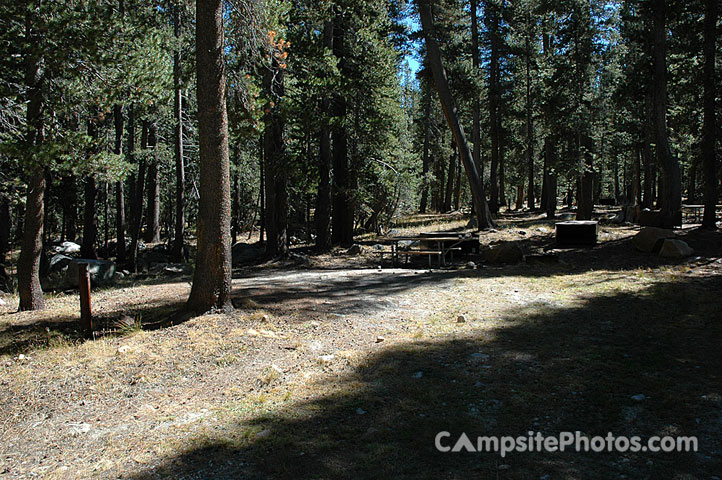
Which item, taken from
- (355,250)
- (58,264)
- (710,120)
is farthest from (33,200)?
(710,120)

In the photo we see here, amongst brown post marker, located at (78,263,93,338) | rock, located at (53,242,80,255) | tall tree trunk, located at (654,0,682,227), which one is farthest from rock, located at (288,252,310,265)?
rock, located at (53,242,80,255)

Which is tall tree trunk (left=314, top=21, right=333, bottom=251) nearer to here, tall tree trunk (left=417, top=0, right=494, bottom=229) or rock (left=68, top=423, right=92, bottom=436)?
tall tree trunk (left=417, top=0, right=494, bottom=229)

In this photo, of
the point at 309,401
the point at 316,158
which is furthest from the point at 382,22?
the point at 309,401

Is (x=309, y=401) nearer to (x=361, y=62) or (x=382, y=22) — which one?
(x=361, y=62)

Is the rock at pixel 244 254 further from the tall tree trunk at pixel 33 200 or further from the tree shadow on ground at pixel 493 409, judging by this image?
the tree shadow on ground at pixel 493 409

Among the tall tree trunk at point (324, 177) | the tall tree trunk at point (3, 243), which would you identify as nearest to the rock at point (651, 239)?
the tall tree trunk at point (324, 177)

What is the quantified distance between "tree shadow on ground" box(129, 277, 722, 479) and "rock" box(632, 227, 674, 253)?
249 inches

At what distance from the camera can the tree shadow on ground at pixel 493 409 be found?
3428 mm

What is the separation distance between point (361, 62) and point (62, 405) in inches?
592

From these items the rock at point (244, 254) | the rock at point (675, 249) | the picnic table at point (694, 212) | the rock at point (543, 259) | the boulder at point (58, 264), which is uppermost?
the picnic table at point (694, 212)

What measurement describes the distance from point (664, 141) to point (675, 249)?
5.80 metres

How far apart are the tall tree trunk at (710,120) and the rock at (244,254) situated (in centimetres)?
1452

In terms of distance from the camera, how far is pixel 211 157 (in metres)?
7.05

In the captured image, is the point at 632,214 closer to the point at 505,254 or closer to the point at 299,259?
the point at 505,254
